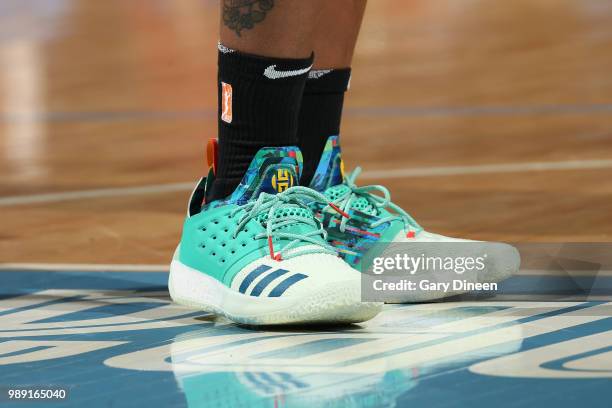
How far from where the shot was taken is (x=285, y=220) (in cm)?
127

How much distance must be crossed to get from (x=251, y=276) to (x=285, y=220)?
0.07 metres

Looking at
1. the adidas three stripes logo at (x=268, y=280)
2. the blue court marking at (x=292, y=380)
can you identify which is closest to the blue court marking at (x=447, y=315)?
the adidas three stripes logo at (x=268, y=280)

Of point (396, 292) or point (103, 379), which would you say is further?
point (396, 292)

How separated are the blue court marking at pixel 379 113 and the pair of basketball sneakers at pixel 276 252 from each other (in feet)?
6.48

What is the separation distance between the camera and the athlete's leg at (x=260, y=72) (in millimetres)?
1291

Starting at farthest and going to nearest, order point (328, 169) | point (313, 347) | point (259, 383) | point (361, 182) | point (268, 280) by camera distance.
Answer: point (361, 182) < point (328, 169) < point (268, 280) < point (313, 347) < point (259, 383)

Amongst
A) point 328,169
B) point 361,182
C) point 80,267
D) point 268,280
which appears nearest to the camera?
point 268,280

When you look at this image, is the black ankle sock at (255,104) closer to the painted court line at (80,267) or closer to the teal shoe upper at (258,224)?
the teal shoe upper at (258,224)

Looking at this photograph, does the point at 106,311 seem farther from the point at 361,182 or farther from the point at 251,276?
the point at 361,182

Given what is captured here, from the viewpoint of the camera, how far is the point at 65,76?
15.7 ft

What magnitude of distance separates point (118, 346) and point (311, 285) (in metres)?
0.19

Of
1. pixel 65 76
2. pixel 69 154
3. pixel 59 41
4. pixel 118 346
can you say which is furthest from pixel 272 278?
pixel 59 41

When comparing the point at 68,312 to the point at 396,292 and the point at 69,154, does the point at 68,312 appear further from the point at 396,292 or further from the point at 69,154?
the point at 69,154

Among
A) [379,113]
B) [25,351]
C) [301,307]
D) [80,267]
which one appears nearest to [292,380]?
[301,307]
